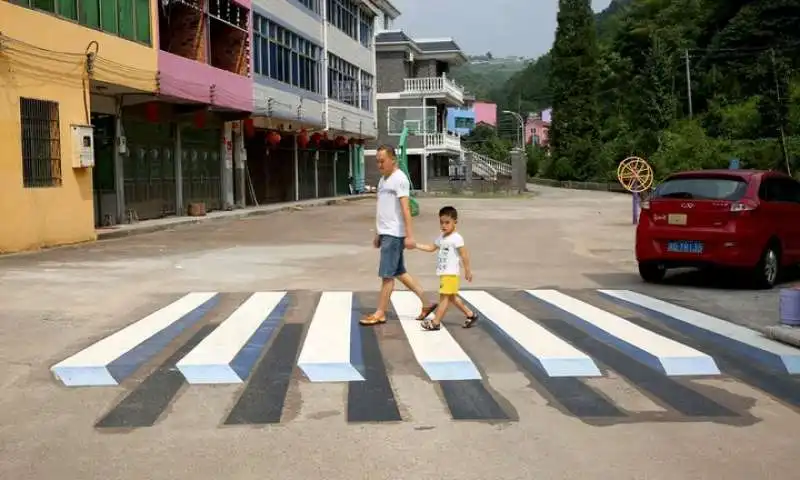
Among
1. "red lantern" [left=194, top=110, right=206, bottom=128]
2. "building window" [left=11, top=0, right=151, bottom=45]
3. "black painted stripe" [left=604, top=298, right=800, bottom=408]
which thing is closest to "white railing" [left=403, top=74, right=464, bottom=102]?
"red lantern" [left=194, top=110, right=206, bottom=128]

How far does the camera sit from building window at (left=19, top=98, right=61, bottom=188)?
55.3ft

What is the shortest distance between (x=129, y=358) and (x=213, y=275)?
617cm

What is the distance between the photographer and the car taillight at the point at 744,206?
11.6 meters

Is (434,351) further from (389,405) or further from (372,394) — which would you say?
(389,405)

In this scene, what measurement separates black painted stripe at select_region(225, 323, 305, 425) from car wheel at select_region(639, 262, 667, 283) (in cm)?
612

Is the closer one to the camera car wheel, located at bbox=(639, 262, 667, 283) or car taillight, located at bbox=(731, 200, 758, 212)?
car taillight, located at bbox=(731, 200, 758, 212)

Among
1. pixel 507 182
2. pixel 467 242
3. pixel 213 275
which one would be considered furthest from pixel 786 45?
pixel 213 275

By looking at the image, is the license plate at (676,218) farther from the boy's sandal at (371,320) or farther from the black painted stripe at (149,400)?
the black painted stripe at (149,400)

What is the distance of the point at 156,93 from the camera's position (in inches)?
878

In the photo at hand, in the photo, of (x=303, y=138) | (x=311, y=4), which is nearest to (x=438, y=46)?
(x=311, y=4)

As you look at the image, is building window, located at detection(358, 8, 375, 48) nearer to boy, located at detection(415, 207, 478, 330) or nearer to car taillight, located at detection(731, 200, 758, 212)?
car taillight, located at detection(731, 200, 758, 212)

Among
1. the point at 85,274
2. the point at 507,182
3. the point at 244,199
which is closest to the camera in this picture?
the point at 85,274

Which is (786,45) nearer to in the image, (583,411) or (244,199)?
(244,199)

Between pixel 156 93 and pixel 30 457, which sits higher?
pixel 156 93
